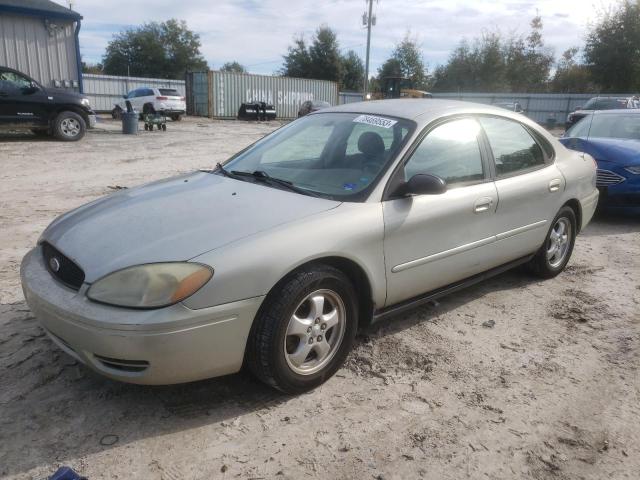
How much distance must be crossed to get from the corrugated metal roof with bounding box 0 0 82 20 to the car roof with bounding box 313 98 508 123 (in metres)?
16.2

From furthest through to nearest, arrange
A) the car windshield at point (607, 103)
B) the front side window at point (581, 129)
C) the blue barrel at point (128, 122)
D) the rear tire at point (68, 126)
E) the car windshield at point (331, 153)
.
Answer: the car windshield at point (607, 103) → the blue barrel at point (128, 122) → the rear tire at point (68, 126) → the front side window at point (581, 129) → the car windshield at point (331, 153)

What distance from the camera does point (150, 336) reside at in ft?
7.27

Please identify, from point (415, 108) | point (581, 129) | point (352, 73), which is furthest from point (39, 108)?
point (352, 73)

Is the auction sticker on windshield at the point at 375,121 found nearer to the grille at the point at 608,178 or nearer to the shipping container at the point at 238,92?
the grille at the point at 608,178

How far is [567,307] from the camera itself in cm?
405

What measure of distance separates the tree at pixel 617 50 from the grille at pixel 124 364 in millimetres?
43865

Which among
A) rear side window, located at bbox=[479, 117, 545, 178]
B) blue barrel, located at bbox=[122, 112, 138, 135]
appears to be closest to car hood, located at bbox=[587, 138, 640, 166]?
rear side window, located at bbox=[479, 117, 545, 178]

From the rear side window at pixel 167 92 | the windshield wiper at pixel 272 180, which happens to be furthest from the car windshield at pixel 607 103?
the rear side window at pixel 167 92

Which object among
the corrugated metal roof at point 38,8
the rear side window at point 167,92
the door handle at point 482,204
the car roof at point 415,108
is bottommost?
the door handle at point 482,204

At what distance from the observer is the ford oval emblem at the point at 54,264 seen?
2.62 meters

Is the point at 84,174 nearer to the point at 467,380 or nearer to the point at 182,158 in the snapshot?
the point at 182,158

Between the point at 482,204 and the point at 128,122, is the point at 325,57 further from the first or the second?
the point at 482,204

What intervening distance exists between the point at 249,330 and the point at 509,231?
2264 millimetres

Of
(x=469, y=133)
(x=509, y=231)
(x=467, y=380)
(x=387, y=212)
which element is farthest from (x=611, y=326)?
(x=387, y=212)
